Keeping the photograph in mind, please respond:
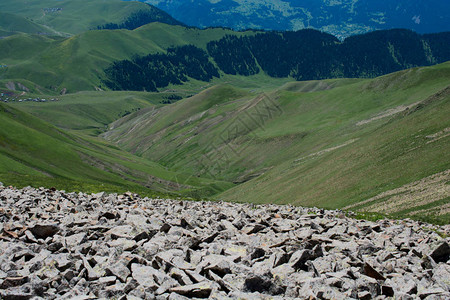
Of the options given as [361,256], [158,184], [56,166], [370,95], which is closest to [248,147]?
[158,184]

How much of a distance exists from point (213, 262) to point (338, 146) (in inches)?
3330

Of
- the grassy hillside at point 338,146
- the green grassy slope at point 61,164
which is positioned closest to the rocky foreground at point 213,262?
the grassy hillside at point 338,146

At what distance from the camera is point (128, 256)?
49.5 feet

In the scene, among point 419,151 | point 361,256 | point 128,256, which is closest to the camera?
point 128,256

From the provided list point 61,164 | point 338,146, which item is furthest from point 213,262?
point 61,164

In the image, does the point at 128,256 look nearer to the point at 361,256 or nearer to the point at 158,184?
the point at 361,256

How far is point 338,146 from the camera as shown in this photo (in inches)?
3701

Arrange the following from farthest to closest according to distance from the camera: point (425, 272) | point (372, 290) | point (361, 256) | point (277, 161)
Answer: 1. point (277, 161)
2. point (361, 256)
3. point (425, 272)
4. point (372, 290)

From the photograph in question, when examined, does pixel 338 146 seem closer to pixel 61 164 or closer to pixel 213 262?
pixel 61 164

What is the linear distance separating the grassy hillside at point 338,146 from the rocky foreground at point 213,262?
2133 centimetres

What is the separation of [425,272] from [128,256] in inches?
443

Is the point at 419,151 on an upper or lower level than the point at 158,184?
upper

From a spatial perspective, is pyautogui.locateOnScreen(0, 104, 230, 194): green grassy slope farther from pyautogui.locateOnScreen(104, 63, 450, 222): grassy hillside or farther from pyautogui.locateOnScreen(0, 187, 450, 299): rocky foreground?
pyautogui.locateOnScreen(0, 187, 450, 299): rocky foreground

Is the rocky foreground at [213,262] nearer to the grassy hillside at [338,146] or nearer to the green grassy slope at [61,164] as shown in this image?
the grassy hillside at [338,146]
